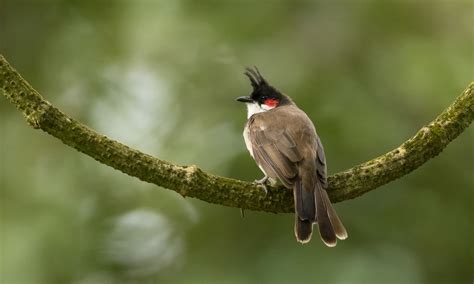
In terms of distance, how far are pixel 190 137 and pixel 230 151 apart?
561 millimetres

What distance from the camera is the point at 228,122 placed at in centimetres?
612

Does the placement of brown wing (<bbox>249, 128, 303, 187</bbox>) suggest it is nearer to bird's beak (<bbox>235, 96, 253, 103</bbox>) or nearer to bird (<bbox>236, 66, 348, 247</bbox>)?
bird (<bbox>236, 66, 348, 247</bbox>)

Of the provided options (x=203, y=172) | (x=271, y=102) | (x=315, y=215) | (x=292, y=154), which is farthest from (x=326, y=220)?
(x=271, y=102)

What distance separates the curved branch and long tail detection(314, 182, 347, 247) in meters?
0.09

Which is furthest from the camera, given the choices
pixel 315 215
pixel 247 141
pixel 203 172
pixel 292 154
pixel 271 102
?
pixel 271 102

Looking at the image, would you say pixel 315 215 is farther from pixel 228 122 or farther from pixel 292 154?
pixel 228 122

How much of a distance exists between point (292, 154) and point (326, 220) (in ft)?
1.70

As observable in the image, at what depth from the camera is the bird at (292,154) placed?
4031mm

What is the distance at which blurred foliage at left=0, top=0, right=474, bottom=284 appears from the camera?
529cm

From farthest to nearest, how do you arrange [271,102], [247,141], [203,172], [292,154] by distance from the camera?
[271,102] < [247,141] < [292,154] < [203,172]

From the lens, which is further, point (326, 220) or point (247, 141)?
point (247, 141)

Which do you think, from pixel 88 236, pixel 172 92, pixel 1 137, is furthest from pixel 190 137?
pixel 1 137

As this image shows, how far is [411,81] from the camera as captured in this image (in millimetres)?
5512

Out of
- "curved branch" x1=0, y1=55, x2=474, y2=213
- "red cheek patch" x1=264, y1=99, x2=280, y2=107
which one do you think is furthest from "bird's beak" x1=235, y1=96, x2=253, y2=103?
"curved branch" x1=0, y1=55, x2=474, y2=213
